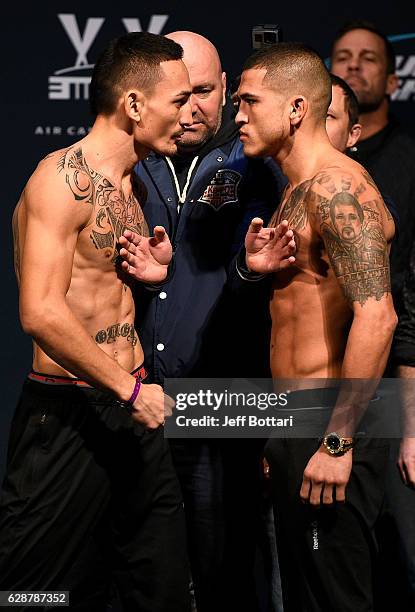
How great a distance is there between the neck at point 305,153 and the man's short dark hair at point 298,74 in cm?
7

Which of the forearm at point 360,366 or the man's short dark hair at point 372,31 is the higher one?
the man's short dark hair at point 372,31

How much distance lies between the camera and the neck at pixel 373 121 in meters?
3.82

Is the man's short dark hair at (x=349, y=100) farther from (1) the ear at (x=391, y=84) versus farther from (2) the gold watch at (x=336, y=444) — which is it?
(2) the gold watch at (x=336, y=444)

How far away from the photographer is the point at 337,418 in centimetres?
265

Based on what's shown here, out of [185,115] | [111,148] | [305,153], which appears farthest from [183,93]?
[305,153]

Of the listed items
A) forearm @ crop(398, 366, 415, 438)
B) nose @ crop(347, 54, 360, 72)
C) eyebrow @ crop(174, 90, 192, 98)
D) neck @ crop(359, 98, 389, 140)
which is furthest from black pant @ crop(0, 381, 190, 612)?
nose @ crop(347, 54, 360, 72)

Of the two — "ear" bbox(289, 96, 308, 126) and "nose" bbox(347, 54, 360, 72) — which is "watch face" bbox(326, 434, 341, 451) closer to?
"ear" bbox(289, 96, 308, 126)

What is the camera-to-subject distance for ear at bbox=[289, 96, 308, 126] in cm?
281

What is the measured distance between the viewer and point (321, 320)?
8.86 feet

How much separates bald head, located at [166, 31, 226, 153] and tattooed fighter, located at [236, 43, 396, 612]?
337 mm

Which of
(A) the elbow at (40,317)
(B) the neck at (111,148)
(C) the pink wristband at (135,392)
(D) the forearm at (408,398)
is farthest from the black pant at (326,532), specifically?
(B) the neck at (111,148)

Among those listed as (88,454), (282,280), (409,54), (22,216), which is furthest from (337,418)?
(409,54)

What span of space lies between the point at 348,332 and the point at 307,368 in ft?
0.43

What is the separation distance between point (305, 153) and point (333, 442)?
719 mm
